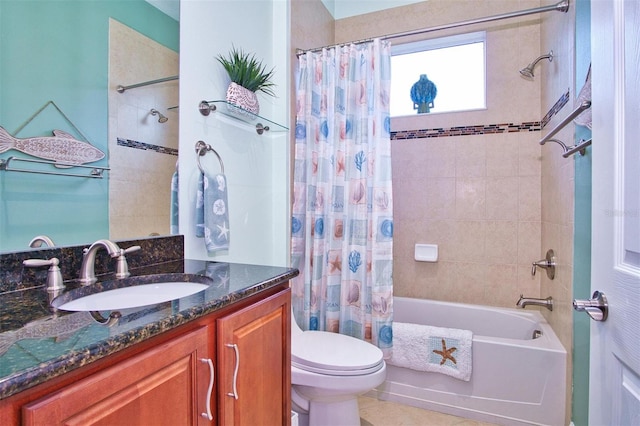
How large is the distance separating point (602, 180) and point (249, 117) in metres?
1.54

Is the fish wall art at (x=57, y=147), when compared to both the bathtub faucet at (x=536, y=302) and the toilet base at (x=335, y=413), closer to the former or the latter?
the toilet base at (x=335, y=413)

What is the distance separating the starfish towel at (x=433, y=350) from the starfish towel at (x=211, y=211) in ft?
4.01

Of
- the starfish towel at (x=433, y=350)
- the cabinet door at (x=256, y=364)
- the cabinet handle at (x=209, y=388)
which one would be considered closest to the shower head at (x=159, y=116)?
the cabinet door at (x=256, y=364)

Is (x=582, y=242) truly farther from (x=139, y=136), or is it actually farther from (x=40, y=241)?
(x=40, y=241)

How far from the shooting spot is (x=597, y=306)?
2.59 feet

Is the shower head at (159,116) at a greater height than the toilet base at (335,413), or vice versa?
the shower head at (159,116)

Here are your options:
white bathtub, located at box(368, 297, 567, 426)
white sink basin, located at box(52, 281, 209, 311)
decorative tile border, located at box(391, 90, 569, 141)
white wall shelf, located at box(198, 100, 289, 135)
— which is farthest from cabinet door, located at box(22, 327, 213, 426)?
decorative tile border, located at box(391, 90, 569, 141)

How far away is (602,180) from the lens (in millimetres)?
799

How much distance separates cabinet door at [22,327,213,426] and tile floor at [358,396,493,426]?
4.86 ft

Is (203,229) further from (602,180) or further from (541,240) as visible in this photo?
(541,240)

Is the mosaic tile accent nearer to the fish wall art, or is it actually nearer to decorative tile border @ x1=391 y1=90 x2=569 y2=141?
decorative tile border @ x1=391 y1=90 x2=569 y2=141

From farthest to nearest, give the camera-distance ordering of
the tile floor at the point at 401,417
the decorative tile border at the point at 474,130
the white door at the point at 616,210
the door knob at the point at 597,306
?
1. the decorative tile border at the point at 474,130
2. the tile floor at the point at 401,417
3. the door knob at the point at 597,306
4. the white door at the point at 616,210

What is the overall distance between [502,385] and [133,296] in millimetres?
1924

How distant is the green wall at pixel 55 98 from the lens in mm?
945
